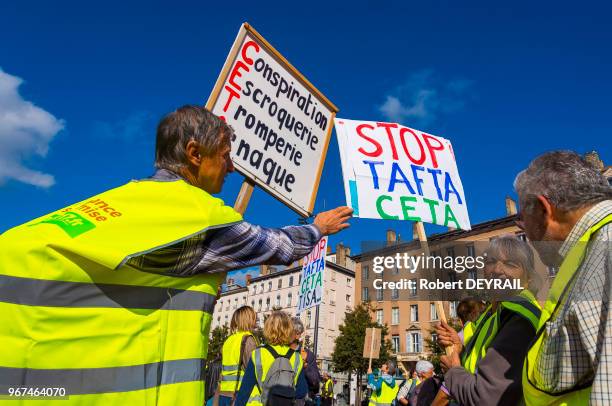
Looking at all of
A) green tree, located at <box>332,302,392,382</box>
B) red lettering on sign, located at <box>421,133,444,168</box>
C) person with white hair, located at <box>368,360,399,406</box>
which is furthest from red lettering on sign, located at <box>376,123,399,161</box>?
green tree, located at <box>332,302,392,382</box>

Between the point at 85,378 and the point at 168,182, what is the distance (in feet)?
2.12

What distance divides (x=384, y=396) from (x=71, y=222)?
12633mm

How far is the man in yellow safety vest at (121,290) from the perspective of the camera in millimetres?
1237

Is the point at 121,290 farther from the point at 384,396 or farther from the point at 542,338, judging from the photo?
the point at 384,396

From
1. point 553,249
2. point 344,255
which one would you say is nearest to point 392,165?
Result: point 553,249

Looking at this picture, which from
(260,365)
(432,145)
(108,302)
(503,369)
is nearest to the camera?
(108,302)

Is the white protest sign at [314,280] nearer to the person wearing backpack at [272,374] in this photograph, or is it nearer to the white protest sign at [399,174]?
the person wearing backpack at [272,374]

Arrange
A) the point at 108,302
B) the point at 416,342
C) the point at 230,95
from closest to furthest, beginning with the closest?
1. the point at 108,302
2. the point at 230,95
3. the point at 416,342

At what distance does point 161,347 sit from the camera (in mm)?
1395

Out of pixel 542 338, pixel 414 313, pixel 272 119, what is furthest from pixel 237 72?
pixel 414 313

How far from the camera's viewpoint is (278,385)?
4.39 m

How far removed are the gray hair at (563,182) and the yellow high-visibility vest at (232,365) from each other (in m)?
3.84

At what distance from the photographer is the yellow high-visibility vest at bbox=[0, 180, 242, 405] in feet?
4.05

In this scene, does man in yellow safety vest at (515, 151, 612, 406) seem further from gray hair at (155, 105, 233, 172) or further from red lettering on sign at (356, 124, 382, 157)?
red lettering on sign at (356, 124, 382, 157)
